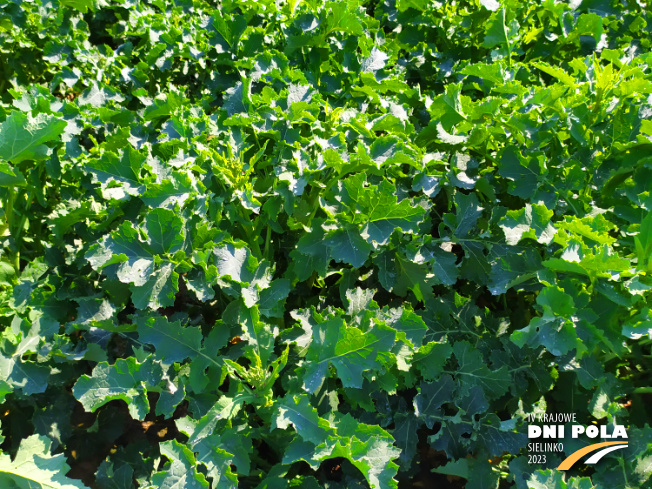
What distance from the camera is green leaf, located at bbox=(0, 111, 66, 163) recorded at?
224 cm

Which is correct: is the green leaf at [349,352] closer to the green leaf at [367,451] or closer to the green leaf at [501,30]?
the green leaf at [367,451]

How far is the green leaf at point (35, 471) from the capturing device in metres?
2.00

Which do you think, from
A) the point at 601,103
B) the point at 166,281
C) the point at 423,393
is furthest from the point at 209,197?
the point at 601,103

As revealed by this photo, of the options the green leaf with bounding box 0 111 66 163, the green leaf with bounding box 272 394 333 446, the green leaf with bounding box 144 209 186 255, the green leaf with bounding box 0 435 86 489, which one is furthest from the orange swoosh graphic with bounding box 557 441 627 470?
the green leaf with bounding box 0 111 66 163

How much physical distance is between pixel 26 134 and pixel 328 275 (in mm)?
1338

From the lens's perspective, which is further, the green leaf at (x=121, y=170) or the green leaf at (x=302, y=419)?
the green leaf at (x=121, y=170)

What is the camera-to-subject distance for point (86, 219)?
8.28 ft

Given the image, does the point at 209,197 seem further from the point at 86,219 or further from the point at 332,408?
the point at 332,408

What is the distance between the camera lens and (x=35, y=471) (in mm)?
2018

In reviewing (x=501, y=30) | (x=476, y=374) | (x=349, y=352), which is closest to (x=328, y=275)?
(x=349, y=352)

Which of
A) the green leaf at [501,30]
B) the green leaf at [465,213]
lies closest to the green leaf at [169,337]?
the green leaf at [465,213]

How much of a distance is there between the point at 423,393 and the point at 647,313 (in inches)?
32.5

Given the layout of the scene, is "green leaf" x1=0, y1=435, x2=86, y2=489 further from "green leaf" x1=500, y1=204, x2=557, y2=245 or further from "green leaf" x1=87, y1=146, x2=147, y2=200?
"green leaf" x1=500, y1=204, x2=557, y2=245

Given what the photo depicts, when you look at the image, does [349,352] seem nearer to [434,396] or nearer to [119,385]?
[434,396]
